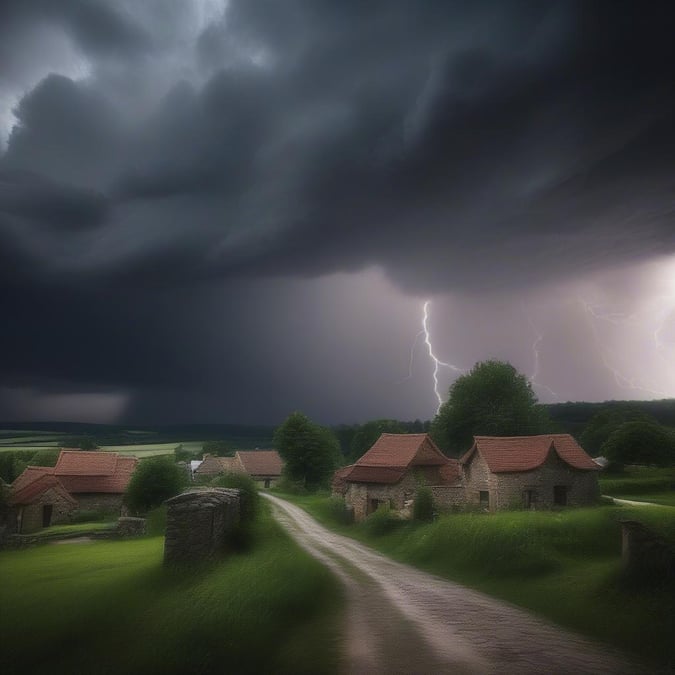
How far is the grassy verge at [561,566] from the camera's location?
14312 mm

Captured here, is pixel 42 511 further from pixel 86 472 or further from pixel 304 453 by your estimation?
pixel 304 453

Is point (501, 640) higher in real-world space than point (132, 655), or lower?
lower

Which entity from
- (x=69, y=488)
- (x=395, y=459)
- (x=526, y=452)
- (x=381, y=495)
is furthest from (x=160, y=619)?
(x=69, y=488)

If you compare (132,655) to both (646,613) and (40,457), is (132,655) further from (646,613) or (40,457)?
(40,457)

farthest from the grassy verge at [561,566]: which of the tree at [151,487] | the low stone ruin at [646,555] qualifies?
the tree at [151,487]

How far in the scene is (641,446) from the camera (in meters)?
62.9

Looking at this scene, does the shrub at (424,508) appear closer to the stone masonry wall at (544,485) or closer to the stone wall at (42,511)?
the stone masonry wall at (544,485)

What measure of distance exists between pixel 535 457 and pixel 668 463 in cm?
3322

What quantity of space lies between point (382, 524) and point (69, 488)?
110ft

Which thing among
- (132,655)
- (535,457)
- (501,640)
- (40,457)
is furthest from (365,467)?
(40,457)

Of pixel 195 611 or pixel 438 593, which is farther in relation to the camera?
pixel 438 593

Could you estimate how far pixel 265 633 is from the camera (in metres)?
12.9

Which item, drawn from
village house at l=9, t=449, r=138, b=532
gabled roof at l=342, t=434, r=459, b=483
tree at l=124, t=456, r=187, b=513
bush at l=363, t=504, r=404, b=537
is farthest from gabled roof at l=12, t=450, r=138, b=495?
bush at l=363, t=504, r=404, b=537

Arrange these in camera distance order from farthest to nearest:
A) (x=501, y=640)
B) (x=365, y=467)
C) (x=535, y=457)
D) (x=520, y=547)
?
(x=365, y=467) < (x=535, y=457) < (x=520, y=547) < (x=501, y=640)
